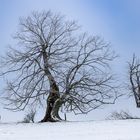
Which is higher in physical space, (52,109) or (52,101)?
(52,101)

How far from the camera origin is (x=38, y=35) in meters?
21.3

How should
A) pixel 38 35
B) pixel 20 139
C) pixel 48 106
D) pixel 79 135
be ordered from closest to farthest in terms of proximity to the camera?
pixel 20 139, pixel 79 135, pixel 48 106, pixel 38 35

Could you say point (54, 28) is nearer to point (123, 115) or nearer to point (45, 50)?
point (45, 50)

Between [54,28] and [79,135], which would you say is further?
[54,28]

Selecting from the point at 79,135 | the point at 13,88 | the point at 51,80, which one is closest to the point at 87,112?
the point at 51,80

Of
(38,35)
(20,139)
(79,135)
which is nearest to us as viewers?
(20,139)

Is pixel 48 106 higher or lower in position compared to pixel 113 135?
higher

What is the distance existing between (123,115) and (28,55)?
6109mm

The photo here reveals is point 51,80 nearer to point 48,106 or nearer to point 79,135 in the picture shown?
point 48,106

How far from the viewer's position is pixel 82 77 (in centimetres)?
2044

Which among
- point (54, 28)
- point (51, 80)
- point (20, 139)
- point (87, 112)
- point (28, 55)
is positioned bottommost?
point (20, 139)

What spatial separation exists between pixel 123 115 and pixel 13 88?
615cm

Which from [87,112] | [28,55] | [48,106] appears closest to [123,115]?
[87,112]

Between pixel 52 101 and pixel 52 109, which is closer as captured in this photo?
pixel 52 109
